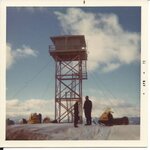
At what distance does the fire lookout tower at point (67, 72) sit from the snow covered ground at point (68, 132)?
55 mm

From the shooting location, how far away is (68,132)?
5.56ft

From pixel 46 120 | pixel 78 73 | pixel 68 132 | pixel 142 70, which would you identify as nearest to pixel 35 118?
pixel 46 120

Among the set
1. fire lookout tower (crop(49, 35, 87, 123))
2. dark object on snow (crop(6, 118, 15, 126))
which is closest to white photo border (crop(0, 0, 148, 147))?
dark object on snow (crop(6, 118, 15, 126))

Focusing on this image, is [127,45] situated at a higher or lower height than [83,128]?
higher

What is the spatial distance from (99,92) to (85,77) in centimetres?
10

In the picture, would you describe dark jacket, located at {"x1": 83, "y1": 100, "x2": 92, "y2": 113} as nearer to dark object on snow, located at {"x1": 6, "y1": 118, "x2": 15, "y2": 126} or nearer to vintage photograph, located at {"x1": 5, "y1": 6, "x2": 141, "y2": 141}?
vintage photograph, located at {"x1": 5, "y1": 6, "x2": 141, "y2": 141}

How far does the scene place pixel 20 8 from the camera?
5.55 ft

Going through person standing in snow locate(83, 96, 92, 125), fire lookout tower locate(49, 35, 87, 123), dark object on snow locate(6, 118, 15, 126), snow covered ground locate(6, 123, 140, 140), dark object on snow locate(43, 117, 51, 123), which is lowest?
snow covered ground locate(6, 123, 140, 140)

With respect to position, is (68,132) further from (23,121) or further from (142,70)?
(142,70)

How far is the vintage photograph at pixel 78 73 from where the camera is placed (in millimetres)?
1685

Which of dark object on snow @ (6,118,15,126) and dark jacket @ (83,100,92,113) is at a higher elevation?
dark jacket @ (83,100,92,113)

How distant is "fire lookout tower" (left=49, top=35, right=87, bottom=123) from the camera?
1686mm
